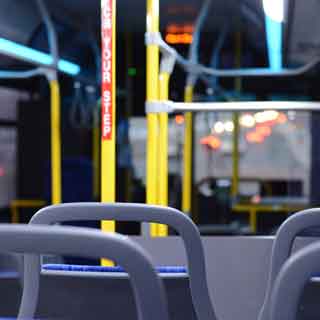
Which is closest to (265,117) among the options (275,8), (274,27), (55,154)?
(274,27)

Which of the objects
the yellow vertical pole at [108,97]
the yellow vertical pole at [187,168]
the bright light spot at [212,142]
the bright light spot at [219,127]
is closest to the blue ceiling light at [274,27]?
the yellow vertical pole at [187,168]

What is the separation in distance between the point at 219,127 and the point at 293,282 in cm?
527

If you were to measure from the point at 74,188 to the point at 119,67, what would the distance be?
1388mm

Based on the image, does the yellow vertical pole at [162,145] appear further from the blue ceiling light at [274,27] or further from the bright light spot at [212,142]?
the bright light spot at [212,142]

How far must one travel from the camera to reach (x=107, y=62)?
6.38 ft

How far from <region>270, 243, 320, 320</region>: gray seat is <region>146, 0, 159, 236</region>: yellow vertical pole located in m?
1.50

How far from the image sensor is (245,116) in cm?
603

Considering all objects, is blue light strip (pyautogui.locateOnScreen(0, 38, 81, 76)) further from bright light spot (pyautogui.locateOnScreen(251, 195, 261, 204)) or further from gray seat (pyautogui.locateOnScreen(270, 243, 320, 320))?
bright light spot (pyautogui.locateOnScreen(251, 195, 261, 204))

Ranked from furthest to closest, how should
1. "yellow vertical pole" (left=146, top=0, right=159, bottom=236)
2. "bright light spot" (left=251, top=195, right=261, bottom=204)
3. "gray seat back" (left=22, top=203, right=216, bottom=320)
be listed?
"bright light spot" (left=251, top=195, right=261, bottom=204) → "yellow vertical pole" (left=146, top=0, right=159, bottom=236) → "gray seat back" (left=22, top=203, right=216, bottom=320)

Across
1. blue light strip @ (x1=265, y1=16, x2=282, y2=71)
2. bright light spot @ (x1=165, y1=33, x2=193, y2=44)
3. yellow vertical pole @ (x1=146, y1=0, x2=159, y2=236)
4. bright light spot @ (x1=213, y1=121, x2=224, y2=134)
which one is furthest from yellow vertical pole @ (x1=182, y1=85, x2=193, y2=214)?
bright light spot @ (x1=213, y1=121, x2=224, y2=134)

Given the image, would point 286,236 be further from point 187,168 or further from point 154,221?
point 187,168

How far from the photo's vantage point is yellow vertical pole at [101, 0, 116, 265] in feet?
6.35

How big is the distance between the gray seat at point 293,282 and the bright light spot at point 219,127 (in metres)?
5.23

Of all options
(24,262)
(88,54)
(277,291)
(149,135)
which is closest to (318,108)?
(149,135)
